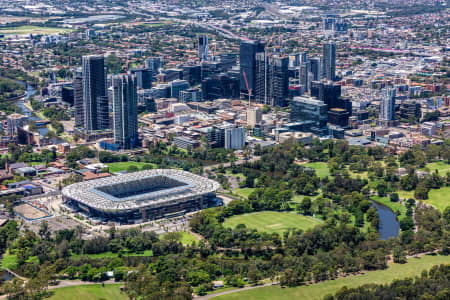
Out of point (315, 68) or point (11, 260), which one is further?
point (315, 68)

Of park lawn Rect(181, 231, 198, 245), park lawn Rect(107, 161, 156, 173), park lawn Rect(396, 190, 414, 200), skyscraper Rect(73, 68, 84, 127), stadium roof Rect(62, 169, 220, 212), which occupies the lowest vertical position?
park lawn Rect(181, 231, 198, 245)

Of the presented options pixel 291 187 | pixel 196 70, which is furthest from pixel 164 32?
pixel 291 187

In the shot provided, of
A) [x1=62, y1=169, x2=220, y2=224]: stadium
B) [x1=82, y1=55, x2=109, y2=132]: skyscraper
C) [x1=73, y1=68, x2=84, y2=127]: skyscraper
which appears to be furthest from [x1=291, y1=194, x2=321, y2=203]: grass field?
[x1=73, y1=68, x2=84, y2=127]: skyscraper

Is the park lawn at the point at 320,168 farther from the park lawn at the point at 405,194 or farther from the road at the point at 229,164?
the park lawn at the point at 405,194

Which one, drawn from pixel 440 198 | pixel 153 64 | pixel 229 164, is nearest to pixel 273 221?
pixel 440 198

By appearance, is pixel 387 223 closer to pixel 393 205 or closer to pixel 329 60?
pixel 393 205

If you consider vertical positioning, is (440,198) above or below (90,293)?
above

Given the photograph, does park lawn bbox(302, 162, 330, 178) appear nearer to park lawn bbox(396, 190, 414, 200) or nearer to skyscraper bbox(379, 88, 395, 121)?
park lawn bbox(396, 190, 414, 200)
